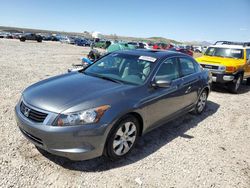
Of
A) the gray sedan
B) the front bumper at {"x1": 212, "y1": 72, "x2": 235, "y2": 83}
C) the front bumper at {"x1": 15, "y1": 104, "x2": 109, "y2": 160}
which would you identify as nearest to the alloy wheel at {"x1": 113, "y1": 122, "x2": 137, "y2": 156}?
the gray sedan

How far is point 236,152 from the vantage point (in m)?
3.92

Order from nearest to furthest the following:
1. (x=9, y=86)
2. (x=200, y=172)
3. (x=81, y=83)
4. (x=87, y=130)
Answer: (x=87, y=130) < (x=200, y=172) < (x=81, y=83) < (x=9, y=86)

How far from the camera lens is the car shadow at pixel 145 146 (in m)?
3.13

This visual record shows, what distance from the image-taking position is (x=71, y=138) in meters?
2.69

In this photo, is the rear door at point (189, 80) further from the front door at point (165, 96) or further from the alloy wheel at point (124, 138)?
the alloy wheel at point (124, 138)

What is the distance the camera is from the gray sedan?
2.73 metres

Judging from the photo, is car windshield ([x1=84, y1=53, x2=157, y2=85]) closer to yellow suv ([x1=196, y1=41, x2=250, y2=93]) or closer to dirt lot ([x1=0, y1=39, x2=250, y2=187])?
dirt lot ([x1=0, y1=39, x2=250, y2=187])

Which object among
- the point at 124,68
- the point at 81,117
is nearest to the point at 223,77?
the point at 124,68

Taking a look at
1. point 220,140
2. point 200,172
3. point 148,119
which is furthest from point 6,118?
point 220,140

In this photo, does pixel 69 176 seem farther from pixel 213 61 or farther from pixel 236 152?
pixel 213 61

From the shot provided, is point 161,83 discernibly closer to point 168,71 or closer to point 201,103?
point 168,71

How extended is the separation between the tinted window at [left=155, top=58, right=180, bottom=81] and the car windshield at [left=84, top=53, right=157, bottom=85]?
0.20m

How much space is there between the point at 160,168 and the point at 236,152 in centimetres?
164

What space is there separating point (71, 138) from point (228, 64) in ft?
23.4
